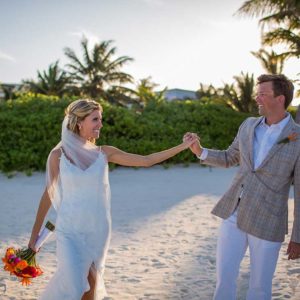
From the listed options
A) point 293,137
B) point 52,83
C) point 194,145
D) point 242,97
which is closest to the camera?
point 293,137

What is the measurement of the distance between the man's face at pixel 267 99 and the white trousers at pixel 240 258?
858 millimetres

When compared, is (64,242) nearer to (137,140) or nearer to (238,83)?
(137,140)

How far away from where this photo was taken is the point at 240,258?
11.2ft

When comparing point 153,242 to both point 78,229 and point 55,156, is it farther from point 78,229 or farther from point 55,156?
point 55,156

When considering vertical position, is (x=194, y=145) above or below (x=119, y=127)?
above

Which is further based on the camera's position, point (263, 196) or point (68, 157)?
point (68, 157)

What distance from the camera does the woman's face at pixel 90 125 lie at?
3.48 metres

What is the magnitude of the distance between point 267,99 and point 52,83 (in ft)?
112

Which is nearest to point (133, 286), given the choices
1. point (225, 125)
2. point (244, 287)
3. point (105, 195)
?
point (244, 287)

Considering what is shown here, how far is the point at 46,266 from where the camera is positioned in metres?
5.52

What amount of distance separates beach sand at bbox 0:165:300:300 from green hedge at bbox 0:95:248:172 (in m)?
1.54

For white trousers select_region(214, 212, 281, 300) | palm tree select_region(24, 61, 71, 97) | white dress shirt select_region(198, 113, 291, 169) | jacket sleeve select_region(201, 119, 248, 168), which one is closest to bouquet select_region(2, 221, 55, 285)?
white trousers select_region(214, 212, 281, 300)

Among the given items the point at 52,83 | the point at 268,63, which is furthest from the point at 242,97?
the point at 52,83

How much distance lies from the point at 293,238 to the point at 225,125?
50.7ft
